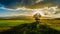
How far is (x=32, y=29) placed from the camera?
1.60 m

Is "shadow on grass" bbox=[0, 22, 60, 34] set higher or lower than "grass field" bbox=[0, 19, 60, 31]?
lower

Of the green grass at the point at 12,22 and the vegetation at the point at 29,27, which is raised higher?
the green grass at the point at 12,22

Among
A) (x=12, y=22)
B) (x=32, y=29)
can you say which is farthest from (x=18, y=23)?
(x=32, y=29)

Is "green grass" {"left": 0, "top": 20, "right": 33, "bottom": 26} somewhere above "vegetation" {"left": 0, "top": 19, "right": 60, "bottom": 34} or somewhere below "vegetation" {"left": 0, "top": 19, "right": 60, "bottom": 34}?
above

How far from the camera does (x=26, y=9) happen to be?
1.64 m

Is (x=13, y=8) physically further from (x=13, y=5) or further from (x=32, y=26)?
(x=32, y=26)

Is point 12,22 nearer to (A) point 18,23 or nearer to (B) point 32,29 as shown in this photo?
(A) point 18,23

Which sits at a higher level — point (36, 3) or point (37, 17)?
point (36, 3)

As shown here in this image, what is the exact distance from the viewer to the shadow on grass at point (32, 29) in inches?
62.4

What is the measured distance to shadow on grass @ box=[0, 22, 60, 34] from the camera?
1586 millimetres

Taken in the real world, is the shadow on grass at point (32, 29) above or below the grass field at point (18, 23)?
below

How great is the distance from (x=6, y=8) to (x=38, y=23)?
0.45m

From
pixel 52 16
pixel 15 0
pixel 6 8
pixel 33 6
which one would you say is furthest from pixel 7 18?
pixel 52 16

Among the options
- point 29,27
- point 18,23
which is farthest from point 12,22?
point 29,27
